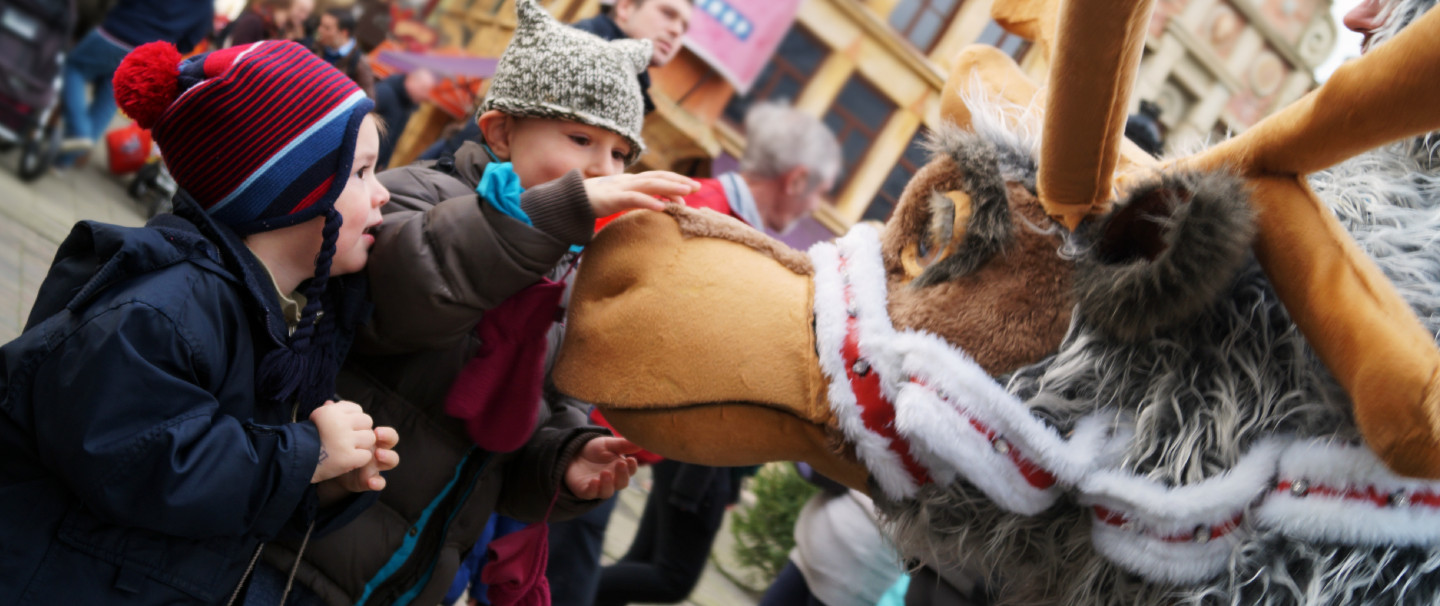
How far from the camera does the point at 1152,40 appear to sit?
12469 mm

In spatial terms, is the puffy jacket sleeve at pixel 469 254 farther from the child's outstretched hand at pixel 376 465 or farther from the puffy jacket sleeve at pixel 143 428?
the puffy jacket sleeve at pixel 143 428

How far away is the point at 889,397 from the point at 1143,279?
0.37 metres

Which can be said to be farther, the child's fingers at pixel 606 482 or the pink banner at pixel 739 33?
the pink banner at pixel 739 33

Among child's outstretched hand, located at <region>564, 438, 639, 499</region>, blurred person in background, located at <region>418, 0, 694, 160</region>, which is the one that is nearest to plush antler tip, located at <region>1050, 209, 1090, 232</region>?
child's outstretched hand, located at <region>564, 438, 639, 499</region>

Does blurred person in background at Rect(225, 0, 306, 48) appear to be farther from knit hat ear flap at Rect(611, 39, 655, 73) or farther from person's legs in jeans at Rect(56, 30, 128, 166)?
knit hat ear flap at Rect(611, 39, 655, 73)

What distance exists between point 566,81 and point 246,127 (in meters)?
0.74

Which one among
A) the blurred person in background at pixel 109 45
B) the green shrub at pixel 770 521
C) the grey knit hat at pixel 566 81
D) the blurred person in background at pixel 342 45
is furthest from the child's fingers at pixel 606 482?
the blurred person in background at pixel 109 45

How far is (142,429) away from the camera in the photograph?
143cm

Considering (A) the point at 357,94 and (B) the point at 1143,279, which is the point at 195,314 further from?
(B) the point at 1143,279


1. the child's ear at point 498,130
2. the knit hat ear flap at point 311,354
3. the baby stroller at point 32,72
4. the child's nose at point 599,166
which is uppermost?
the child's nose at point 599,166

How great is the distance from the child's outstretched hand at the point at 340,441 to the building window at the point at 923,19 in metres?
11.1

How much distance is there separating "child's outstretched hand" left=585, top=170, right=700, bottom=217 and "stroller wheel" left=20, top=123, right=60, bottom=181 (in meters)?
6.11

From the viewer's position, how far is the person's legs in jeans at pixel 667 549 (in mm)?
3320

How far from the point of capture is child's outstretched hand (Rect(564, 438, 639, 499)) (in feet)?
7.04
